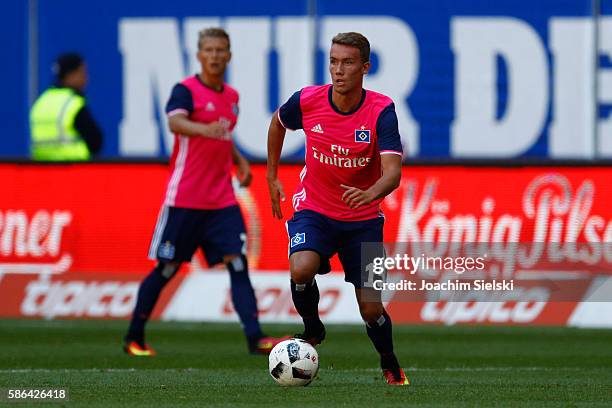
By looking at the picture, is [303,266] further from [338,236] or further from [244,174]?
[244,174]

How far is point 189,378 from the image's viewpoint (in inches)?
364

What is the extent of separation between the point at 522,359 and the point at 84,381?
3.40 m

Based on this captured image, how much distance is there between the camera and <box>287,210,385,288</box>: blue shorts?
869 centimetres

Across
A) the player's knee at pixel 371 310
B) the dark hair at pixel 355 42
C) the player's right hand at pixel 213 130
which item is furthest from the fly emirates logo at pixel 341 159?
the player's right hand at pixel 213 130

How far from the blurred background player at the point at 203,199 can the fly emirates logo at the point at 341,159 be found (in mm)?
2481

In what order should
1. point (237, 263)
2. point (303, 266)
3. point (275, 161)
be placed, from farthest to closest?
point (237, 263)
point (275, 161)
point (303, 266)

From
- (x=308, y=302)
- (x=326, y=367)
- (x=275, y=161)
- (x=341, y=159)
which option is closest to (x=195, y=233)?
(x=326, y=367)

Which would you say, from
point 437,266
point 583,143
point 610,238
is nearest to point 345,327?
point 437,266

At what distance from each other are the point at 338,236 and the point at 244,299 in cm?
239

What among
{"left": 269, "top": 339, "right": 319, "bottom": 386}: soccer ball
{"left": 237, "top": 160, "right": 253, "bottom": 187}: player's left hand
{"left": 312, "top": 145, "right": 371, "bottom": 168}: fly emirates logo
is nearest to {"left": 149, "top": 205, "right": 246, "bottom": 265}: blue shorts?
{"left": 237, "top": 160, "right": 253, "bottom": 187}: player's left hand

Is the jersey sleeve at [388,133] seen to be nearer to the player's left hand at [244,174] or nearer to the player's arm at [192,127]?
the player's arm at [192,127]

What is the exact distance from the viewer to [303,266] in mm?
8602
